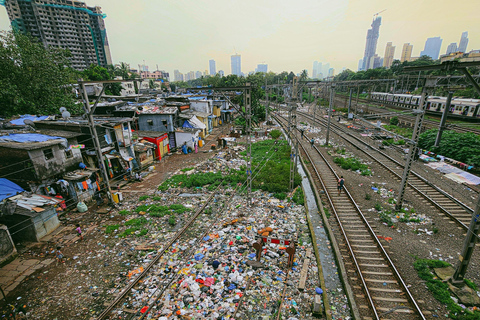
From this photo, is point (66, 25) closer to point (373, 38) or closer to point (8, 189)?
point (8, 189)

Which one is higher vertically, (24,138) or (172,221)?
(24,138)

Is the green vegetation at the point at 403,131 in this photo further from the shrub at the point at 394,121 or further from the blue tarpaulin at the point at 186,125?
the blue tarpaulin at the point at 186,125

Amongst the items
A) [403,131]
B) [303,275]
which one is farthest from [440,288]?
[403,131]

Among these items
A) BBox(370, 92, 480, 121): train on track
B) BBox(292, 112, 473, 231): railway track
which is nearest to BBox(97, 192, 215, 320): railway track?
BBox(292, 112, 473, 231): railway track

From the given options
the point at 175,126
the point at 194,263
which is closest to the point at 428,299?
the point at 194,263

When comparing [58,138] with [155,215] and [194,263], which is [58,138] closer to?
[155,215]

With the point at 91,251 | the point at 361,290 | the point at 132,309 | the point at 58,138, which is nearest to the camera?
the point at 132,309
